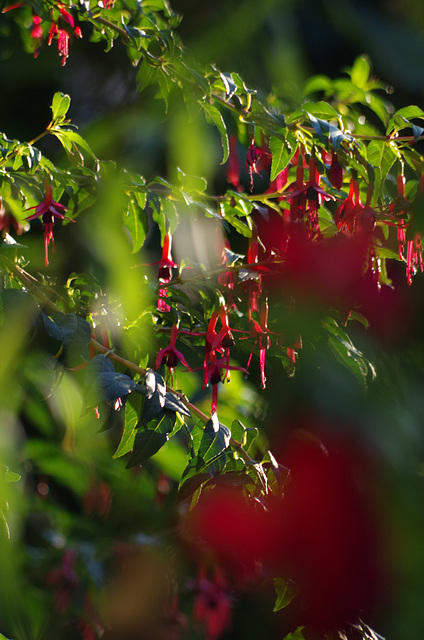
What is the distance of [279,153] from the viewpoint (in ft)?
2.02

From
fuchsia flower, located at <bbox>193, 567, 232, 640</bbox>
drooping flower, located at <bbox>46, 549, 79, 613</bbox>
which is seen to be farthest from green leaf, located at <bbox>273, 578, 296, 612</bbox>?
drooping flower, located at <bbox>46, 549, 79, 613</bbox>

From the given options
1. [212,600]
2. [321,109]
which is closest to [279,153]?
[321,109]

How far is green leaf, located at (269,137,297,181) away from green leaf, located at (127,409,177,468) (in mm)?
247

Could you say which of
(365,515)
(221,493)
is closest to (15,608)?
(365,515)

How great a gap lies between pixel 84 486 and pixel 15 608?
113 cm

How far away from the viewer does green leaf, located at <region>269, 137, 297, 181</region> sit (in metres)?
0.61

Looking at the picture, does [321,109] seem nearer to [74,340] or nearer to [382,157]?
[382,157]

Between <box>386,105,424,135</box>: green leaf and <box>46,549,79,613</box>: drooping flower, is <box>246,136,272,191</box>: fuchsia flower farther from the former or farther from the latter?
<box>46,549,79,613</box>: drooping flower

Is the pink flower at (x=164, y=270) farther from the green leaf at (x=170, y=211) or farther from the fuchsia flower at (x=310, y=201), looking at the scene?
the fuchsia flower at (x=310, y=201)

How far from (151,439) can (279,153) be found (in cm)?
28

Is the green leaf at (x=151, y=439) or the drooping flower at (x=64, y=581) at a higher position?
the green leaf at (x=151, y=439)

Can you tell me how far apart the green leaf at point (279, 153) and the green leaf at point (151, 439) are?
0.25m

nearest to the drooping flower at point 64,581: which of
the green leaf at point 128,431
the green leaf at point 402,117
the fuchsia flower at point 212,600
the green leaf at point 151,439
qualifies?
the fuchsia flower at point 212,600

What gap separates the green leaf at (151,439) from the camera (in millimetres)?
462
